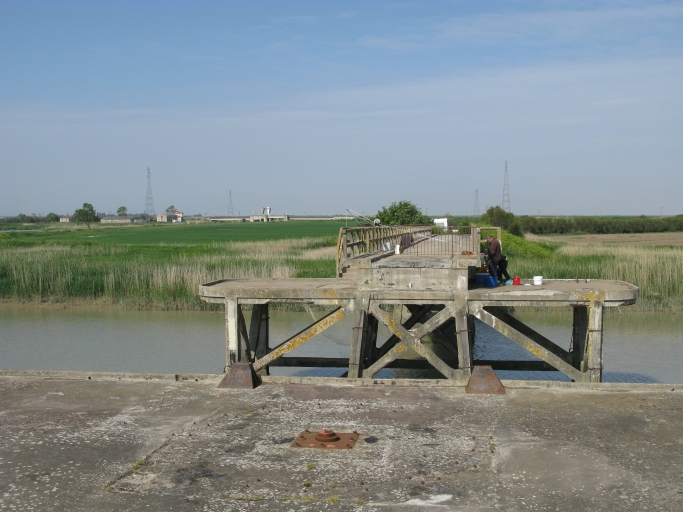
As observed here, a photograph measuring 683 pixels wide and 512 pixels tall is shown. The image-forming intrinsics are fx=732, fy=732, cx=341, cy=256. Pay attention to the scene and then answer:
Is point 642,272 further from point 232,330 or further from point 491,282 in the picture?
point 232,330

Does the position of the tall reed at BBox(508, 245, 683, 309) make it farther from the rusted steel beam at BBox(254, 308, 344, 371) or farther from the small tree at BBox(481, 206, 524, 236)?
the small tree at BBox(481, 206, 524, 236)

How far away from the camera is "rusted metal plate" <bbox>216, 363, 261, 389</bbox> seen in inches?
385

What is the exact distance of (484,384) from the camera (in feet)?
30.9

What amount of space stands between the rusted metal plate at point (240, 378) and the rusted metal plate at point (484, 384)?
2843 mm

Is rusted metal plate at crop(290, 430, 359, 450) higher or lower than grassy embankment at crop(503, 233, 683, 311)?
higher

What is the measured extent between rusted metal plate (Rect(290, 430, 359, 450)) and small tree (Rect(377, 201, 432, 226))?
3936 centimetres

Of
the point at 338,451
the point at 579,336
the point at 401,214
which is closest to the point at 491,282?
the point at 579,336

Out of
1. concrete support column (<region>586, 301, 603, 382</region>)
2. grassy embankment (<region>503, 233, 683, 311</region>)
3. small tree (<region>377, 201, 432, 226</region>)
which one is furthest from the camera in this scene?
small tree (<region>377, 201, 432, 226</region>)

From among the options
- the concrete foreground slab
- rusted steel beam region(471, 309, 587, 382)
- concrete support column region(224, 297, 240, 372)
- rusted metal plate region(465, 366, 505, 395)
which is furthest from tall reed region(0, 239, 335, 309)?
rusted metal plate region(465, 366, 505, 395)

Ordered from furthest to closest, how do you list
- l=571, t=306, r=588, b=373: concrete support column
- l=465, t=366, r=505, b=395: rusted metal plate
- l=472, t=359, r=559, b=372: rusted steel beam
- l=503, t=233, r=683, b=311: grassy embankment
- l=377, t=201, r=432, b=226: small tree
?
1. l=377, t=201, r=432, b=226: small tree
2. l=503, t=233, r=683, b=311: grassy embankment
3. l=472, t=359, r=559, b=372: rusted steel beam
4. l=571, t=306, r=588, b=373: concrete support column
5. l=465, t=366, r=505, b=395: rusted metal plate

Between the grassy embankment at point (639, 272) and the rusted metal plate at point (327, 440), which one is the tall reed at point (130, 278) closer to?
the grassy embankment at point (639, 272)

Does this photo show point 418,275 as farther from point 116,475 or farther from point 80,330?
point 80,330

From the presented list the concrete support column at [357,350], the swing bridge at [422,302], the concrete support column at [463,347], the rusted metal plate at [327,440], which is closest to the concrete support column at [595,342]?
the swing bridge at [422,302]

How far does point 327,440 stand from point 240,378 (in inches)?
104
